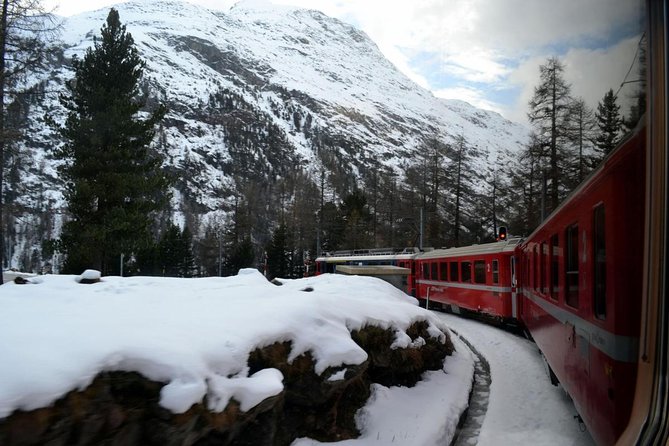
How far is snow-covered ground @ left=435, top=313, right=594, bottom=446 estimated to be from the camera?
21.3ft

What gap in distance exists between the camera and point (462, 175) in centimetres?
4597

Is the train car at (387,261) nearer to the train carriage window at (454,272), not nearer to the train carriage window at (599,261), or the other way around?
the train carriage window at (454,272)

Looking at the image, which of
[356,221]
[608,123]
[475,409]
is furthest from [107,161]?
[356,221]

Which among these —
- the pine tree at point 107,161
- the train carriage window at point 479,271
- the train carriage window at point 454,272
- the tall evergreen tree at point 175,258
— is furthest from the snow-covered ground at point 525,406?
the tall evergreen tree at point 175,258

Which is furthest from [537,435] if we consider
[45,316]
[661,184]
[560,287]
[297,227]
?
[297,227]

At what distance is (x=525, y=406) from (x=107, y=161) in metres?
20.4

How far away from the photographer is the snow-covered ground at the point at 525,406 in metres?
6.49

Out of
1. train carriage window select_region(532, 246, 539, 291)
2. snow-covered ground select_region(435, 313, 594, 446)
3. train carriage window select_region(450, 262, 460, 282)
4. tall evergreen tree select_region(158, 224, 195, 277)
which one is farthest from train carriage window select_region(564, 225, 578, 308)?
tall evergreen tree select_region(158, 224, 195, 277)

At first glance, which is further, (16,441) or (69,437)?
(69,437)

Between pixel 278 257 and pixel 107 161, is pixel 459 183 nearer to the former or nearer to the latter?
pixel 278 257

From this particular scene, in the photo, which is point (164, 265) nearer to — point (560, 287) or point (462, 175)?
point (462, 175)

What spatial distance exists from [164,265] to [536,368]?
162 ft

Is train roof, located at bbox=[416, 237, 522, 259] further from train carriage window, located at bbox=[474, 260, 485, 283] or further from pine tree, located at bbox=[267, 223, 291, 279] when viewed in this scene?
pine tree, located at bbox=[267, 223, 291, 279]

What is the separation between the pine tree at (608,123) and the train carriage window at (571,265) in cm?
181
